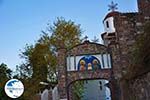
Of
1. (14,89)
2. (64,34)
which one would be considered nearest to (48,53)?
(64,34)

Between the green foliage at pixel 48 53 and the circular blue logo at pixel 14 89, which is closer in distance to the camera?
the circular blue logo at pixel 14 89

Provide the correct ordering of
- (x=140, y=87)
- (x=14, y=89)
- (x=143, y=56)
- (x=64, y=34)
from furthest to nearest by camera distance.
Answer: (x=64, y=34)
(x=14, y=89)
(x=140, y=87)
(x=143, y=56)

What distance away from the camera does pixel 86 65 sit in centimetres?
2020

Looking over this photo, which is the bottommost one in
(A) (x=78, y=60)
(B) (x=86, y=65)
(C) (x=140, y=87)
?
(C) (x=140, y=87)

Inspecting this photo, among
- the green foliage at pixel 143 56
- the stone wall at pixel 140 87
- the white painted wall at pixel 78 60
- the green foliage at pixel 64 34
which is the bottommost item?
the stone wall at pixel 140 87

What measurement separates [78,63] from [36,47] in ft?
40.7

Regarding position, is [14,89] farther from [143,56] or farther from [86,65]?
[86,65]

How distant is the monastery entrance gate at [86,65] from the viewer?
19.8 meters

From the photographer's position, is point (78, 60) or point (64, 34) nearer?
point (78, 60)

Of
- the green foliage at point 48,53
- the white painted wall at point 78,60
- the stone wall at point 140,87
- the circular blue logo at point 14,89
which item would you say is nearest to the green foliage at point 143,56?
the stone wall at point 140,87

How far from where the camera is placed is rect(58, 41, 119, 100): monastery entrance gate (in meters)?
19.8

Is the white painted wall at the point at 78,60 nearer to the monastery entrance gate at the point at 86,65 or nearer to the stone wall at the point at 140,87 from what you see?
the monastery entrance gate at the point at 86,65

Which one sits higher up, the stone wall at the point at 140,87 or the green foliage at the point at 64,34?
the green foliage at the point at 64,34

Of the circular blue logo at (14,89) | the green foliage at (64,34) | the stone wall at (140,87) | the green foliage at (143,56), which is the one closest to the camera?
the stone wall at (140,87)
